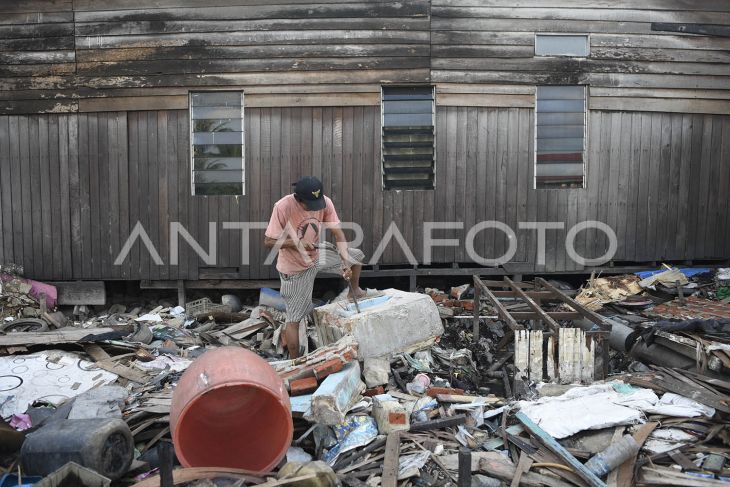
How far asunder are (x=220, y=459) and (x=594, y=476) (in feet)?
8.13

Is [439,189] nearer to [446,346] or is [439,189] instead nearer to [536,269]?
[536,269]

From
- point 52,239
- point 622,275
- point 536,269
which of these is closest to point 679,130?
point 622,275

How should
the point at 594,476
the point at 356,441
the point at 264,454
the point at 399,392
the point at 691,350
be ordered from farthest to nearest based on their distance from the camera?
the point at 691,350, the point at 399,392, the point at 356,441, the point at 264,454, the point at 594,476

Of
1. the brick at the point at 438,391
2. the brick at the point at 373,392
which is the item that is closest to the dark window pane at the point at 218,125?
the brick at the point at 373,392

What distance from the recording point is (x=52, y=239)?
8.50 metres

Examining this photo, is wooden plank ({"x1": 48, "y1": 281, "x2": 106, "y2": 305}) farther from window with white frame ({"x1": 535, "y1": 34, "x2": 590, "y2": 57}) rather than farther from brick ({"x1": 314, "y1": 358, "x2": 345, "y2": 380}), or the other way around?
window with white frame ({"x1": 535, "y1": 34, "x2": 590, "y2": 57})

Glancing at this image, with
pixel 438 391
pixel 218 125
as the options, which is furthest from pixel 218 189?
pixel 438 391

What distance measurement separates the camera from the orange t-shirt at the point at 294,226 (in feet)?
17.7

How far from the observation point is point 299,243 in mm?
5430

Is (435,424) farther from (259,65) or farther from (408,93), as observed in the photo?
(259,65)

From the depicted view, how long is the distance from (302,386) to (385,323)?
127cm

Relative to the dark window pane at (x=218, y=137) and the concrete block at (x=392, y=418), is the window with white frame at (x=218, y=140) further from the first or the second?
the concrete block at (x=392, y=418)

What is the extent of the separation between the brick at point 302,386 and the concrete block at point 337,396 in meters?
0.17

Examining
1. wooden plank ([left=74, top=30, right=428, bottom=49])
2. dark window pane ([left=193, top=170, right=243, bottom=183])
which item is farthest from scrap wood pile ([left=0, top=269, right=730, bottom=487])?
wooden plank ([left=74, top=30, right=428, bottom=49])
